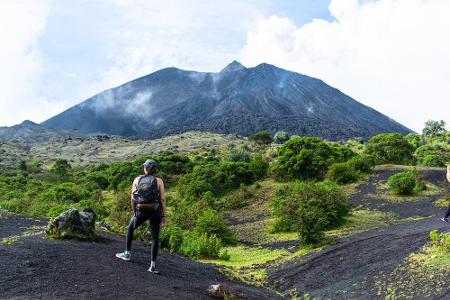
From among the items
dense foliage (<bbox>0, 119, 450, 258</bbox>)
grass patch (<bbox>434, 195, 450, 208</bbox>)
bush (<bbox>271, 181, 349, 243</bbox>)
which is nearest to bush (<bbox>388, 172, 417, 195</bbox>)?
dense foliage (<bbox>0, 119, 450, 258</bbox>)

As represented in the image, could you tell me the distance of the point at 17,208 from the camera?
76.0 feet

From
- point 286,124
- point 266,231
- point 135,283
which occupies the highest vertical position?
point 286,124

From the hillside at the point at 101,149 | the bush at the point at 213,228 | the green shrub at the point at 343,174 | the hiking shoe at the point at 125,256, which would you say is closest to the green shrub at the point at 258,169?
the green shrub at the point at 343,174

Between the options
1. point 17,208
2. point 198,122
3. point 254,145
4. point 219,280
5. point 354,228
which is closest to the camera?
point 219,280

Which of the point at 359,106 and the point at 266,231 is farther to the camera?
the point at 359,106

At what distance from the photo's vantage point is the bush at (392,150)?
36.8m

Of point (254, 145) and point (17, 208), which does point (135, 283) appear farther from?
point (254, 145)

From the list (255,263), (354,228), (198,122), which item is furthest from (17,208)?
(198,122)

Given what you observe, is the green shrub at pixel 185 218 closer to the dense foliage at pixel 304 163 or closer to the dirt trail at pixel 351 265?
the dirt trail at pixel 351 265

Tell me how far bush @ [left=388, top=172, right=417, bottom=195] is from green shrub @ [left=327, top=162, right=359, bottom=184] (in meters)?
4.52

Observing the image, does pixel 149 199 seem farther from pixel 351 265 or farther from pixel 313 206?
pixel 313 206

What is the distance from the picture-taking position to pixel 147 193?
7.83 meters

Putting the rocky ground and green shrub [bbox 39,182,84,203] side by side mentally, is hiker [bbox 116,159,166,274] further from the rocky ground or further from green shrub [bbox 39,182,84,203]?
green shrub [bbox 39,182,84,203]

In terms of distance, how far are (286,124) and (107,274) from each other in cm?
13320
